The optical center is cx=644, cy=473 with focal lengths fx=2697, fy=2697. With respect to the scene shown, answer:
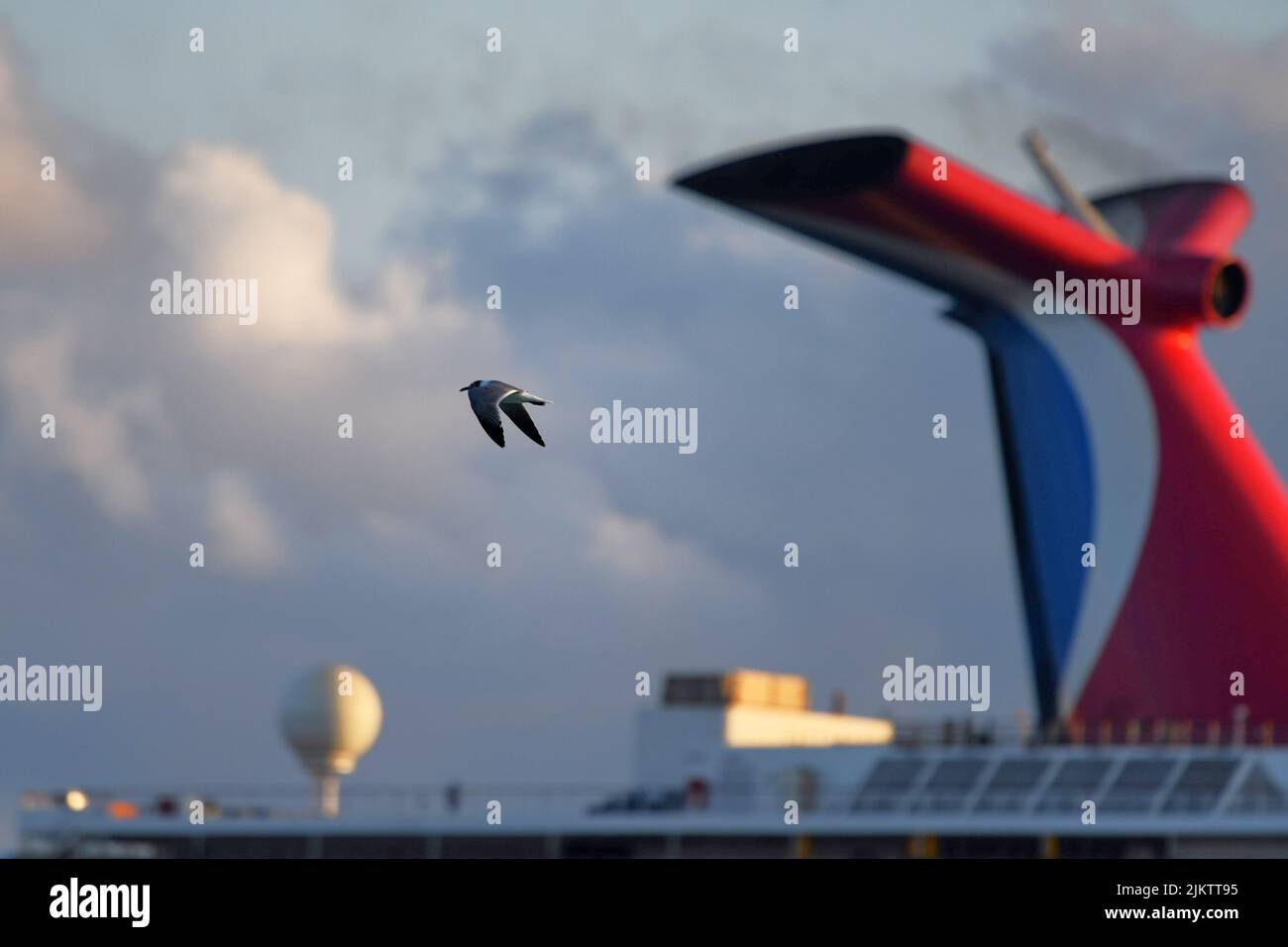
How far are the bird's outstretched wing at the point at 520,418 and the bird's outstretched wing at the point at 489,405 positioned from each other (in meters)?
0.07

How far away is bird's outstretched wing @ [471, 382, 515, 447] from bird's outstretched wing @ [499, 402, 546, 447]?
0.07 meters

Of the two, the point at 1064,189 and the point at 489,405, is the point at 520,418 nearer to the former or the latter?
the point at 489,405

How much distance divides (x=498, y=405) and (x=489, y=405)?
31cm

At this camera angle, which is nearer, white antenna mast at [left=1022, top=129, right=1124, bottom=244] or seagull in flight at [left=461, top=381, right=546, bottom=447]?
seagull in flight at [left=461, top=381, right=546, bottom=447]

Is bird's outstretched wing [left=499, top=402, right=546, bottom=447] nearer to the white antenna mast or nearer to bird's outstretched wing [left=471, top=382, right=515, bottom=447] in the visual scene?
bird's outstretched wing [left=471, top=382, right=515, bottom=447]

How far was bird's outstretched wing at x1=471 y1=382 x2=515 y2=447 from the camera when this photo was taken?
34.2 m

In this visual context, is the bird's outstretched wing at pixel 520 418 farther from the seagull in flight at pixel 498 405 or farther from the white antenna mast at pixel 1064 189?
the white antenna mast at pixel 1064 189

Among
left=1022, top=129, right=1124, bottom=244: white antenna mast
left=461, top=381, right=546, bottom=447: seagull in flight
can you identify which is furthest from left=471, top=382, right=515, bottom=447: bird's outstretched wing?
left=1022, top=129, right=1124, bottom=244: white antenna mast

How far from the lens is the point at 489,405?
114 feet

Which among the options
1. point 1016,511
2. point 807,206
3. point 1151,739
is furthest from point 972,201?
point 1151,739
